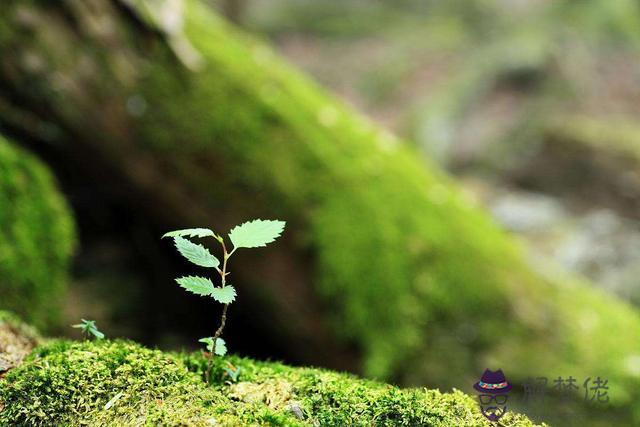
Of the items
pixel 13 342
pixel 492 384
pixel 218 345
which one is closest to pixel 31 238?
pixel 13 342

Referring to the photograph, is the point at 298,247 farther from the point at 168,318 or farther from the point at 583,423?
the point at 583,423

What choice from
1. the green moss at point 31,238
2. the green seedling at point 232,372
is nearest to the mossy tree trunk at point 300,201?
the green moss at point 31,238

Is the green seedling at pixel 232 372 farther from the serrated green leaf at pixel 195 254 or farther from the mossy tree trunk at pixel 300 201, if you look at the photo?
the mossy tree trunk at pixel 300 201

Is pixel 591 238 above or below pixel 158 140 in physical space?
above

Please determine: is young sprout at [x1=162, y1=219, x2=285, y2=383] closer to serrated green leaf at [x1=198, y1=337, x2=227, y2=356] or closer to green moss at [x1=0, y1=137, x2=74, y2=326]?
serrated green leaf at [x1=198, y1=337, x2=227, y2=356]

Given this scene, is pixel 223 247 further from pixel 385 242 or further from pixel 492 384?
pixel 385 242

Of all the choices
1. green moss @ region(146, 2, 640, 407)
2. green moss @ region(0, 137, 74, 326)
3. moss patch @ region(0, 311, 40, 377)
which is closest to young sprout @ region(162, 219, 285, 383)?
moss patch @ region(0, 311, 40, 377)

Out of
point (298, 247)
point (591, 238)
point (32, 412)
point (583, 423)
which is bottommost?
point (32, 412)

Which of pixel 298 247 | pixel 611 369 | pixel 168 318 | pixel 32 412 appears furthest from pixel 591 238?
pixel 32 412
